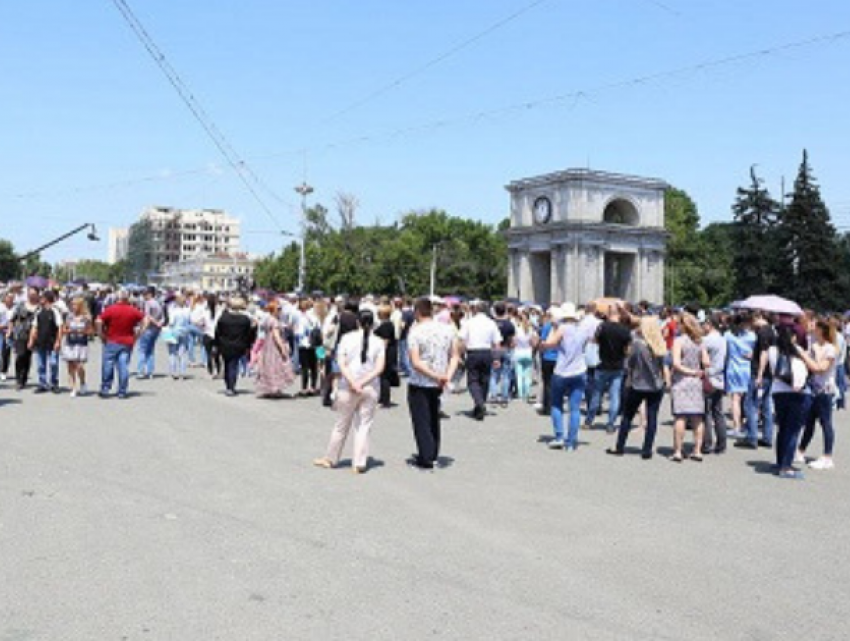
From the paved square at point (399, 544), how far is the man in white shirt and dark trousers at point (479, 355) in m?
3.04

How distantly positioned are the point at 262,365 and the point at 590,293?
51363 millimetres

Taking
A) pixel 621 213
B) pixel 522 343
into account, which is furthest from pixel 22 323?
pixel 621 213

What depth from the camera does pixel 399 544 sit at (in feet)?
20.9

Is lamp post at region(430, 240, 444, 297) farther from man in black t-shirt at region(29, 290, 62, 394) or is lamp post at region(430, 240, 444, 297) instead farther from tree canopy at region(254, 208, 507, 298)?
man in black t-shirt at region(29, 290, 62, 394)

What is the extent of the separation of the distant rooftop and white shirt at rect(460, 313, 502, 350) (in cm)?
5024

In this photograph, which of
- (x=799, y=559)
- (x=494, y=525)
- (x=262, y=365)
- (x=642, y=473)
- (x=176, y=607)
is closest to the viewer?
(x=176, y=607)

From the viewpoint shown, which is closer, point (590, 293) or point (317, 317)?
point (317, 317)

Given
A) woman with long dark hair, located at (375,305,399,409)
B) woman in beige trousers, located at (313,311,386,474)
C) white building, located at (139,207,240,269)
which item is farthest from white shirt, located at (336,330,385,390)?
white building, located at (139,207,240,269)

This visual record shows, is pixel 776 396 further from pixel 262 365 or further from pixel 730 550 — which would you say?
pixel 262 365

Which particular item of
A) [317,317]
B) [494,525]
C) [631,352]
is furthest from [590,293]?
[494,525]

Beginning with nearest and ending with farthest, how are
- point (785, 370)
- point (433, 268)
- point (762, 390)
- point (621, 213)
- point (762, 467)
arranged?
point (785, 370)
point (762, 467)
point (762, 390)
point (621, 213)
point (433, 268)

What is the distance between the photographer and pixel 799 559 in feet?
21.1

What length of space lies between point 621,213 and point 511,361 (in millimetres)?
54766

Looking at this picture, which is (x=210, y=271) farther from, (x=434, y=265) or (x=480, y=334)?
(x=480, y=334)
